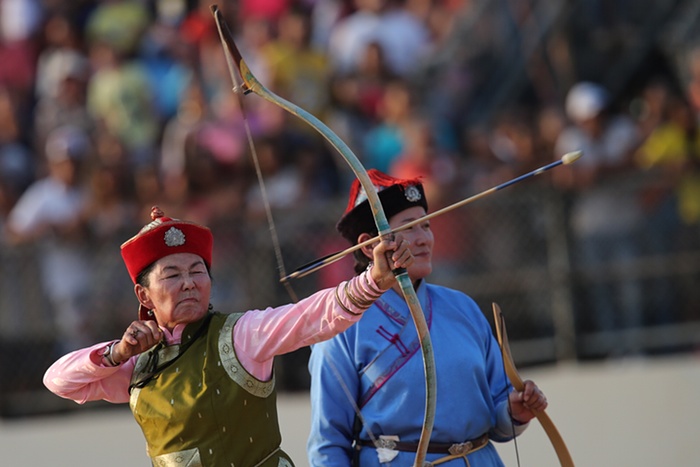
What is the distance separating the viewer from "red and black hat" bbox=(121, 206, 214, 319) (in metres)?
3.75

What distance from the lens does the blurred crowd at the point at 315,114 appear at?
787cm

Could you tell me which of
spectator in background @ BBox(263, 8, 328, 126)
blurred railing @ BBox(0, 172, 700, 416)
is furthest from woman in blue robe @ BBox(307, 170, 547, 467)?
spectator in background @ BBox(263, 8, 328, 126)

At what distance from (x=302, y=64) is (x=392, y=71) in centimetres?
59

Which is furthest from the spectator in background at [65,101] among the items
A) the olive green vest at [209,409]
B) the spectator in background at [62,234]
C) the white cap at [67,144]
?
the olive green vest at [209,409]

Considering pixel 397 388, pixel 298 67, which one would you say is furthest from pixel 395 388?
pixel 298 67

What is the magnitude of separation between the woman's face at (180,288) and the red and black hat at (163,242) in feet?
0.06

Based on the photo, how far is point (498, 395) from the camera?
4270 millimetres

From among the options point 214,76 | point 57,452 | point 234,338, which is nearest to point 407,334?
point 234,338

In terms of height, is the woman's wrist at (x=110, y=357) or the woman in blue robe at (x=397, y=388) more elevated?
the woman's wrist at (x=110, y=357)

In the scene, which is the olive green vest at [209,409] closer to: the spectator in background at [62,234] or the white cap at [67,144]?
the spectator in background at [62,234]

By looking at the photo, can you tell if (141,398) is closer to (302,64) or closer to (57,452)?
(57,452)

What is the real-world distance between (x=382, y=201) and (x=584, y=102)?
4330 mm

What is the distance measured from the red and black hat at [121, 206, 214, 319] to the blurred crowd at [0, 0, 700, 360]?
4.11 meters

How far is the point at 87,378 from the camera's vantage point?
3.74 m
